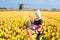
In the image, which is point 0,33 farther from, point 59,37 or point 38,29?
point 59,37

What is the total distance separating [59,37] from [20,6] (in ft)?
177

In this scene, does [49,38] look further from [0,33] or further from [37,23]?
[0,33]

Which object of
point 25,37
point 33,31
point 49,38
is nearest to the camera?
point 25,37

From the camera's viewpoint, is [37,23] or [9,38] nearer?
[9,38]

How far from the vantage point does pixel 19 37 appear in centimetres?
834

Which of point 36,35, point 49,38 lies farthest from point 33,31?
point 49,38

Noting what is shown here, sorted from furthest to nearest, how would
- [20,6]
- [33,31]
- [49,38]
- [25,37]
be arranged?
[20,6]
[33,31]
[49,38]
[25,37]

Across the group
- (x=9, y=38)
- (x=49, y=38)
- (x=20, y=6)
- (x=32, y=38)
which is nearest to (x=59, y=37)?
(x=49, y=38)

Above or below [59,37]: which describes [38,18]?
above

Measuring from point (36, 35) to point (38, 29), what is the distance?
1.31ft

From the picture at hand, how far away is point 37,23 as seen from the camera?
931cm

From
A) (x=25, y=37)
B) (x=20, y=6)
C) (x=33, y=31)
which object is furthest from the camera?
(x=20, y=6)

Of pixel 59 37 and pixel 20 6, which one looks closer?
pixel 59 37

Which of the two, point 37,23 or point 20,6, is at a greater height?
point 37,23
